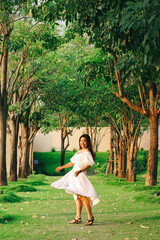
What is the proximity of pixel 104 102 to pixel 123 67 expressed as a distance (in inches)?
341

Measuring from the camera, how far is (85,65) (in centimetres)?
1441

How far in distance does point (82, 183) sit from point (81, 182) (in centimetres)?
3

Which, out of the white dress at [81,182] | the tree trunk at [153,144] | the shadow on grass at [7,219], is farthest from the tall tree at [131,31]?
the shadow on grass at [7,219]

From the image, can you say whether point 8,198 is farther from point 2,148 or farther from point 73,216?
point 2,148

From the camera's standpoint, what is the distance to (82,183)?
25.5 ft

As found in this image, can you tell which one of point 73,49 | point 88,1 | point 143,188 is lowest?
point 143,188

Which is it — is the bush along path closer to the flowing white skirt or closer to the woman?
the woman

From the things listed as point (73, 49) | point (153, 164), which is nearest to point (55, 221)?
point (153, 164)

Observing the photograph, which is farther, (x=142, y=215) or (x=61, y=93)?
(x=61, y=93)

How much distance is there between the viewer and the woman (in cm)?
768

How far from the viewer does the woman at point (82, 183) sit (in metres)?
7.68

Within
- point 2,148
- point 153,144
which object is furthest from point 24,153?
point 153,144

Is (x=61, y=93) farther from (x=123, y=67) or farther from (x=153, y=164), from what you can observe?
(x=123, y=67)

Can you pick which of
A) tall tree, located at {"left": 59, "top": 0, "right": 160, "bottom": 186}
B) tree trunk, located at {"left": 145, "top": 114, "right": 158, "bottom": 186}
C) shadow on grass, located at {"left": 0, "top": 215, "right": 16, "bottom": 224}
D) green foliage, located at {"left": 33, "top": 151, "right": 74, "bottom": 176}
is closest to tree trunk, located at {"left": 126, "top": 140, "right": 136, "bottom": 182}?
tall tree, located at {"left": 59, "top": 0, "right": 160, "bottom": 186}
